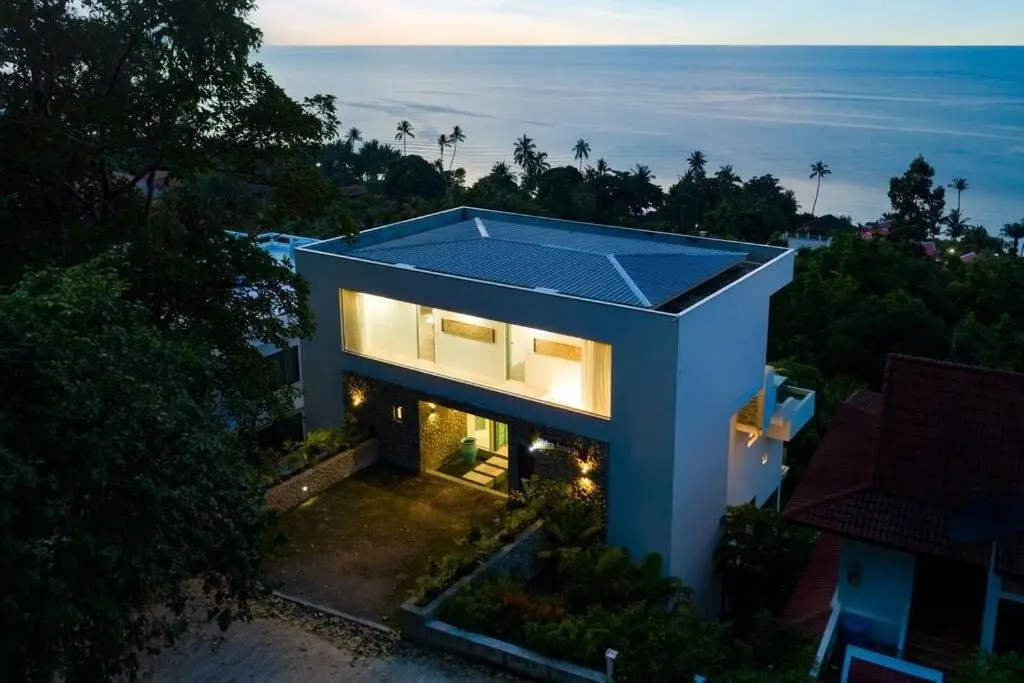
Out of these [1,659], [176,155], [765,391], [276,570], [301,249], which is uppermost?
[176,155]

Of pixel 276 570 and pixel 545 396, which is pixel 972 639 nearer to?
pixel 545 396

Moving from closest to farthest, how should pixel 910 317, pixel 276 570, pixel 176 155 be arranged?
pixel 176 155
pixel 276 570
pixel 910 317

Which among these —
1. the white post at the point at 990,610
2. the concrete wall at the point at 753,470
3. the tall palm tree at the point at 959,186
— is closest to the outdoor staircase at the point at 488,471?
the concrete wall at the point at 753,470

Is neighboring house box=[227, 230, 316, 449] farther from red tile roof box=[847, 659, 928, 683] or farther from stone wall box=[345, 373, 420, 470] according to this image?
red tile roof box=[847, 659, 928, 683]

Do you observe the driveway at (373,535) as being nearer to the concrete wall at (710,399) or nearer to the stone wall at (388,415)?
the stone wall at (388,415)

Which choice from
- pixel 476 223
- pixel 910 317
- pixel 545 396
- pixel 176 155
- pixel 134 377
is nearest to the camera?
pixel 134 377

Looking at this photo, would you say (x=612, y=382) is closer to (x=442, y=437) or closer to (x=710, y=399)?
(x=710, y=399)

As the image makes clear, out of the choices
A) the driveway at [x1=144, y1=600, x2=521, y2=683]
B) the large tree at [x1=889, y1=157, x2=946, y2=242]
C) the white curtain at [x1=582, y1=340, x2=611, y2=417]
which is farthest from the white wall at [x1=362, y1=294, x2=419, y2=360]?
the large tree at [x1=889, y1=157, x2=946, y2=242]

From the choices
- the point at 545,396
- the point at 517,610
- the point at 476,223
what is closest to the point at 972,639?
the point at 517,610
